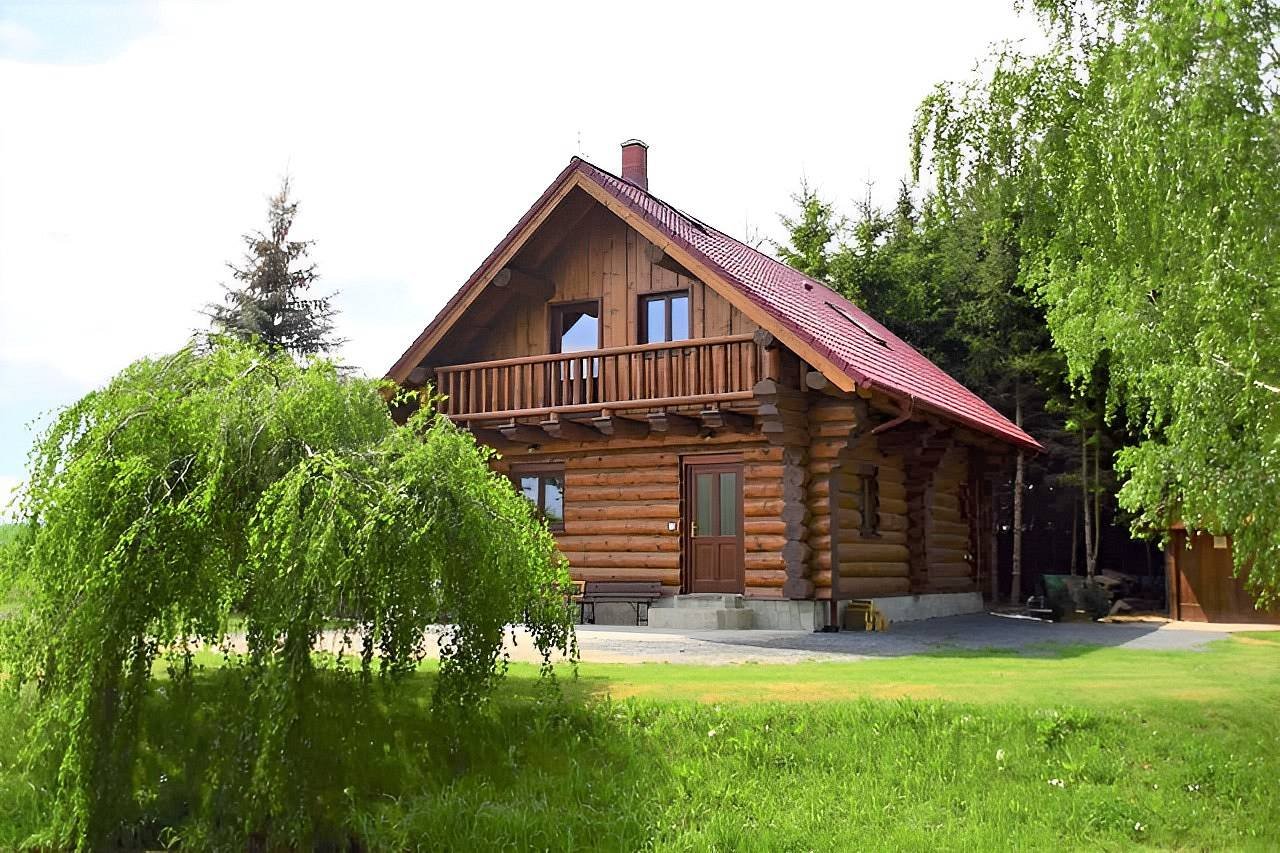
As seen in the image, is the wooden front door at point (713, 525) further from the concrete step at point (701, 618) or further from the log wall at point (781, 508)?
the concrete step at point (701, 618)

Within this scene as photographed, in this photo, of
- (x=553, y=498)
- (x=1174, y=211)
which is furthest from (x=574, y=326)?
(x=1174, y=211)

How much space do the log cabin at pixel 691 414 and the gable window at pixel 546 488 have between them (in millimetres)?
30

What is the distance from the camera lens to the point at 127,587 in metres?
7.58

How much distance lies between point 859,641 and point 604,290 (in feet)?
24.9

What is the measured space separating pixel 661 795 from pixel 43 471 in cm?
482

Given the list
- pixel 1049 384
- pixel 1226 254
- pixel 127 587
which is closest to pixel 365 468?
pixel 127 587

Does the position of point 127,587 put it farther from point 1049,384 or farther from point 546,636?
point 1049,384

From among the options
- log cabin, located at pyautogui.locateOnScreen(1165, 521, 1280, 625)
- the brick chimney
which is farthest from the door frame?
log cabin, located at pyautogui.locateOnScreen(1165, 521, 1280, 625)

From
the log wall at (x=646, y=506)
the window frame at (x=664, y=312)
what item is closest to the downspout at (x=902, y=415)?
the log wall at (x=646, y=506)

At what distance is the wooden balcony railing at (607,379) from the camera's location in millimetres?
16750

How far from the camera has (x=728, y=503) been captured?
17859mm

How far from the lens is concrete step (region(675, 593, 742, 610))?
17.2 m

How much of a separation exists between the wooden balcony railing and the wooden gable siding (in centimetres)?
102

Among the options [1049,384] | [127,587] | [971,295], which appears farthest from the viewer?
[971,295]
